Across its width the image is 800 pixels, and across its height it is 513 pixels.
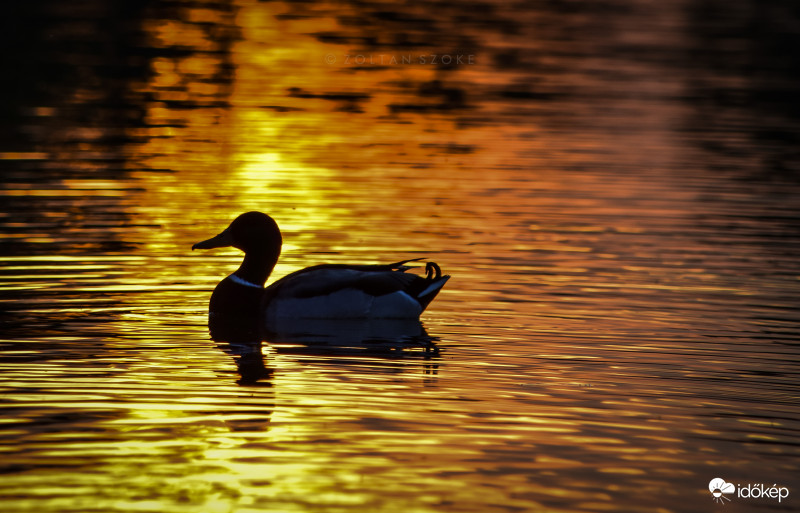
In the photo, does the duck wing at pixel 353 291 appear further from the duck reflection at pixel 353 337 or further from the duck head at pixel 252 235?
the duck head at pixel 252 235

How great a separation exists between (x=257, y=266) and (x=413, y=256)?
8.21 feet

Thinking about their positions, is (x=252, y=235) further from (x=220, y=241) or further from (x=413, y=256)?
(x=413, y=256)

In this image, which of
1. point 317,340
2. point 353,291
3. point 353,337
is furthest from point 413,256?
point 317,340

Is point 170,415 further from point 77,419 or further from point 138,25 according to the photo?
point 138,25

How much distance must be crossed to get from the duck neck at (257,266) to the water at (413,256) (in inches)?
24.3

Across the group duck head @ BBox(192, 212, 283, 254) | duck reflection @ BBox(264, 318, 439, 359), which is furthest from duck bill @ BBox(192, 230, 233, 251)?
duck reflection @ BBox(264, 318, 439, 359)

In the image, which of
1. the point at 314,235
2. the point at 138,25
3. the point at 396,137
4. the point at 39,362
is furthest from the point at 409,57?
the point at 39,362

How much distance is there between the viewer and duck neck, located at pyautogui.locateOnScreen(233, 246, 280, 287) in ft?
46.7

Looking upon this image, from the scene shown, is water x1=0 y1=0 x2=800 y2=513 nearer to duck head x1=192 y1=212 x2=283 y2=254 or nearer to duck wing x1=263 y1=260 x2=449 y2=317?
duck wing x1=263 y1=260 x2=449 y2=317

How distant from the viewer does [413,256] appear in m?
16.2

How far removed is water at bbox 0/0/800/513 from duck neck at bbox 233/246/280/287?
0.62 meters

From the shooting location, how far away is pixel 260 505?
802 centimetres

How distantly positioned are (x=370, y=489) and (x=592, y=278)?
752 cm

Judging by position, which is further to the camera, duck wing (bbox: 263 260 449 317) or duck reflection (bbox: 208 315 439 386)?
duck wing (bbox: 263 260 449 317)
